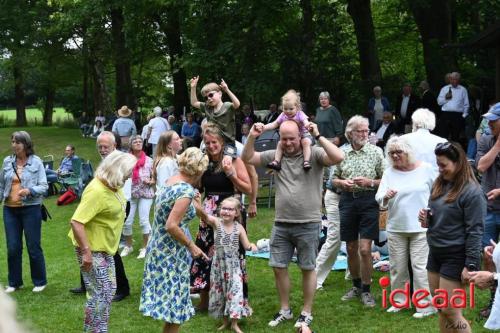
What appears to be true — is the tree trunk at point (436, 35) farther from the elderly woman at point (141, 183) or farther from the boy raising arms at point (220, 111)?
the boy raising arms at point (220, 111)

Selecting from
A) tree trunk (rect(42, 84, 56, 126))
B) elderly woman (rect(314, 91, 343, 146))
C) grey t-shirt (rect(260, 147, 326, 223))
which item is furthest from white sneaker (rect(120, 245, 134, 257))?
tree trunk (rect(42, 84, 56, 126))

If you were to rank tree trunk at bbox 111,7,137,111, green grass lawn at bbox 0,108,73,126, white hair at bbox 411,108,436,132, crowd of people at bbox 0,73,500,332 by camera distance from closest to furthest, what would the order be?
crowd of people at bbox 0,73,500,332
white hair at bbox 411,108,436,132
tree trunk at bbox 111,7,137,111
green grass lawn at bbox 0,108,73,126

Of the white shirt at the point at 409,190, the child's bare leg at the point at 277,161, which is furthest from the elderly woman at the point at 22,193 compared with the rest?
the white shirt at the point at 409,190

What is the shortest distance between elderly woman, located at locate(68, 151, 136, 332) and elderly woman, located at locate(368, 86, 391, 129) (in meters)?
12.1

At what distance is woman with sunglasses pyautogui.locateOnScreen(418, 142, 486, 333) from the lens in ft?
16.7

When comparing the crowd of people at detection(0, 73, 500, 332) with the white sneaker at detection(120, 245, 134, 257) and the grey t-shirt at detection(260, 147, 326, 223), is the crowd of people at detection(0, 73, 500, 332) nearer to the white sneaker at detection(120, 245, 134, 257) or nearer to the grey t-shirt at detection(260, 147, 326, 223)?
the grey t-shirt at detection(260, 147, 326, 223)

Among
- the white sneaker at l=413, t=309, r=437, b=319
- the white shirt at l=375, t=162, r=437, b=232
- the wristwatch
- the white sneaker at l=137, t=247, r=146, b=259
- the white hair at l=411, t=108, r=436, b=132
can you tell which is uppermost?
the white hair at l=411, t=108, r=436, b=132

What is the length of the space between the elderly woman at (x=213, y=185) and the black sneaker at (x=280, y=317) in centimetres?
36

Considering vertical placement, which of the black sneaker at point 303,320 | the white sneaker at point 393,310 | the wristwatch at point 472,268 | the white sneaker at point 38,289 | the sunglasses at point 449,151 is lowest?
the white sneaker at point 38,289

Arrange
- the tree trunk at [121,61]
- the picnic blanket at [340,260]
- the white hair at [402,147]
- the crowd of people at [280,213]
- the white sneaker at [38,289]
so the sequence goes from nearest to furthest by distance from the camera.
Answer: the crowd of people at [280,213] < the white hair at [402,147] < the white sneaker at [38,289] < the picnic blanket at [340,260] < the tree trunk at [121,61]

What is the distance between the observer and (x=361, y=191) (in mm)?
7344

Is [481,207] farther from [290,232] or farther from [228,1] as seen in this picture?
[228,1]

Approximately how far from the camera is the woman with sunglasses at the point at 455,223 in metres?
5.09

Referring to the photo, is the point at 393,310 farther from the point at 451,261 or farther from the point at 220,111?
the point at 220,111
